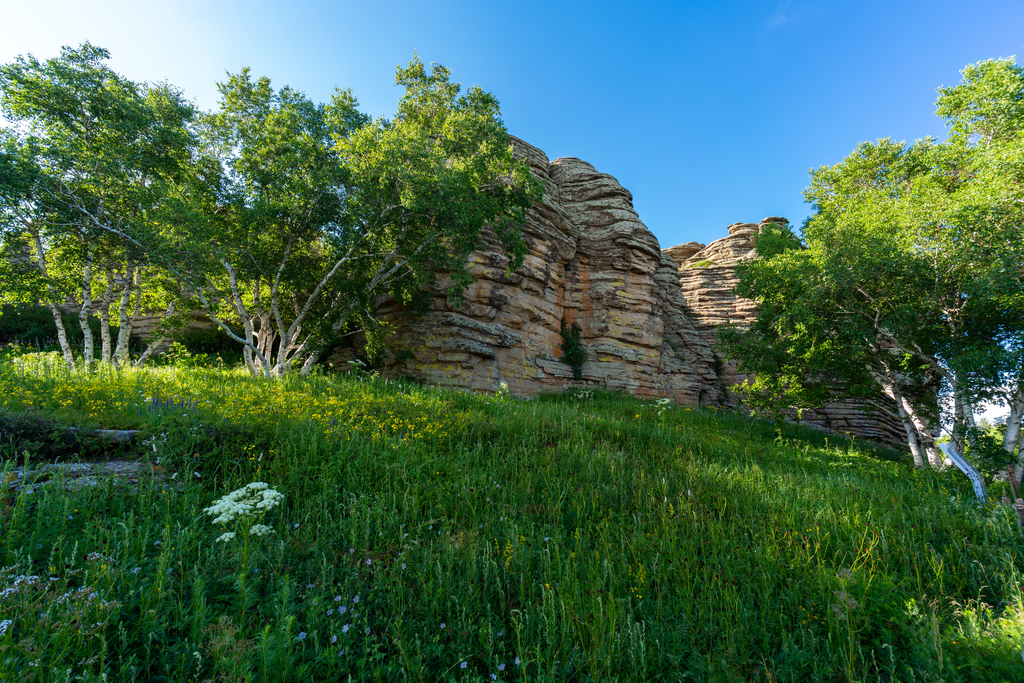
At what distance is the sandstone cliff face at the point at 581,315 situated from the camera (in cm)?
1838

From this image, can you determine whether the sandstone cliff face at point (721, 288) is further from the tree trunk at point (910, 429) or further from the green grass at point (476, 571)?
the green grass at point (476, 571)

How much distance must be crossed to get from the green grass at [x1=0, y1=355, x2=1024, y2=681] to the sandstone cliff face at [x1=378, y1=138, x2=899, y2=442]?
38.7 ft

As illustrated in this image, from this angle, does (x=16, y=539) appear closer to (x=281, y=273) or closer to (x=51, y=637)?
(x=51, y=637)

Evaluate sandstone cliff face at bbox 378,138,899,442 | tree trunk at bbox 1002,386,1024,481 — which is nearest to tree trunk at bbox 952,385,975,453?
tree trunk at bbox 1002,386,1024,481

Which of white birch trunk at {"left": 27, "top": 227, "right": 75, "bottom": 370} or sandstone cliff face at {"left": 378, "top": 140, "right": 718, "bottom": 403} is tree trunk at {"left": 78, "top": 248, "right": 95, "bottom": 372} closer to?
white birch trunk at {"left": 27, "top": 227, "right": 75, "bottom": 370}

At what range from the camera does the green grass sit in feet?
8.23

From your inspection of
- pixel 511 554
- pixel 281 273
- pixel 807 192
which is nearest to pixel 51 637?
pixel 511 554

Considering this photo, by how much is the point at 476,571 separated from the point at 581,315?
21610mm

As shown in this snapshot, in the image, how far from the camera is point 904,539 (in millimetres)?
4109

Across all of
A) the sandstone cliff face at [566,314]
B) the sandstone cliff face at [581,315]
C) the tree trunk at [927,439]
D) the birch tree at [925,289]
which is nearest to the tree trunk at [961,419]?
the birch tree at [925,289]

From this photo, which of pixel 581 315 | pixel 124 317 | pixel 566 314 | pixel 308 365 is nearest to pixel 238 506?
pixel 308 365

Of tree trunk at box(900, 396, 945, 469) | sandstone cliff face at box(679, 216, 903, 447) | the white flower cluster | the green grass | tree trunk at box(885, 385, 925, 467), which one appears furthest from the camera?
sandstone cliff face at box(679, 216, 903, 447)

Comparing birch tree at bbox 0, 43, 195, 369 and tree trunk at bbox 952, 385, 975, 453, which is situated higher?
birch tree at bbox 0, 43, 195, 369

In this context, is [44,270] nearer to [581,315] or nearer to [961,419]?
[581,315]
